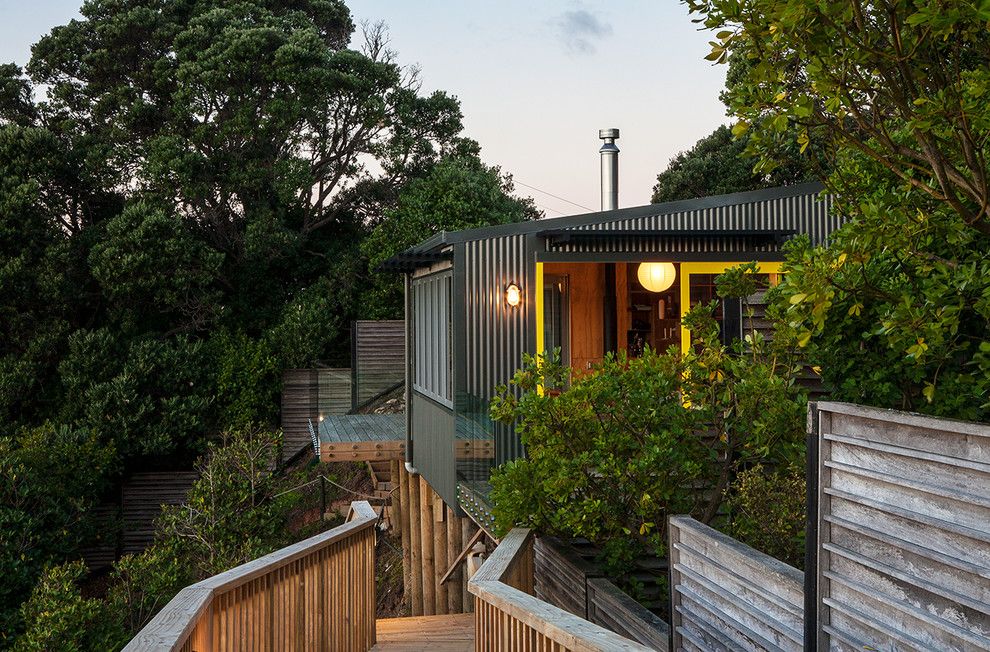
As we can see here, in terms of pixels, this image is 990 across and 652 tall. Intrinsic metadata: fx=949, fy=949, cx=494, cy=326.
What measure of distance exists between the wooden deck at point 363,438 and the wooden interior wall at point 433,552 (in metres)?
0.62

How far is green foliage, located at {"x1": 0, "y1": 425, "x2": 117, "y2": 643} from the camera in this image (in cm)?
1477

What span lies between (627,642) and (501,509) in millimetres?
3180

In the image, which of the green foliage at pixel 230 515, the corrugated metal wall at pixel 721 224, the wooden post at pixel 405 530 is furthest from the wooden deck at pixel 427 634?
the wooden post at pixel 405 530

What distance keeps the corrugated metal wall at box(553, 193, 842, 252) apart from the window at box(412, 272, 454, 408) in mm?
1583

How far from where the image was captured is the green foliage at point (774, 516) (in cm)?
511

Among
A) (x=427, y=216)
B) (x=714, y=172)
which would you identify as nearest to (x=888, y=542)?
(x=427, y=216)

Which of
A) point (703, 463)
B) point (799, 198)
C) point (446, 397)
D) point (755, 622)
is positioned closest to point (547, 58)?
point (799, 198)

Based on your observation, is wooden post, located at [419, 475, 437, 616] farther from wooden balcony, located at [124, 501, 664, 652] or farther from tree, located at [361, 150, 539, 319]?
tree, located at [361, 150, 539, 319]

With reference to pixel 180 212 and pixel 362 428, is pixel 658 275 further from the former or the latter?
pixel 180 212

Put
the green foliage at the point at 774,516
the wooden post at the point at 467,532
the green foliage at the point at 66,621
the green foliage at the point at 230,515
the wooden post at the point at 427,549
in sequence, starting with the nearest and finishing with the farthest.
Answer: the green foliage at the point at 774,516, the wooden post at the point at 467,532, the green foliage at the point at 66,621, the green foliage at the point at 230,515, the wooden post at the point at 427,549

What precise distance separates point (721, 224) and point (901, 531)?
901 centimetres

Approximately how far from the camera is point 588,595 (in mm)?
5453

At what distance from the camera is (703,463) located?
5926mm

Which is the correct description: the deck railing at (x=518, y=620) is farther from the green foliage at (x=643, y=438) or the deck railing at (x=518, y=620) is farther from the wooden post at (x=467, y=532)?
the wooden post at (x=467, y=532)
